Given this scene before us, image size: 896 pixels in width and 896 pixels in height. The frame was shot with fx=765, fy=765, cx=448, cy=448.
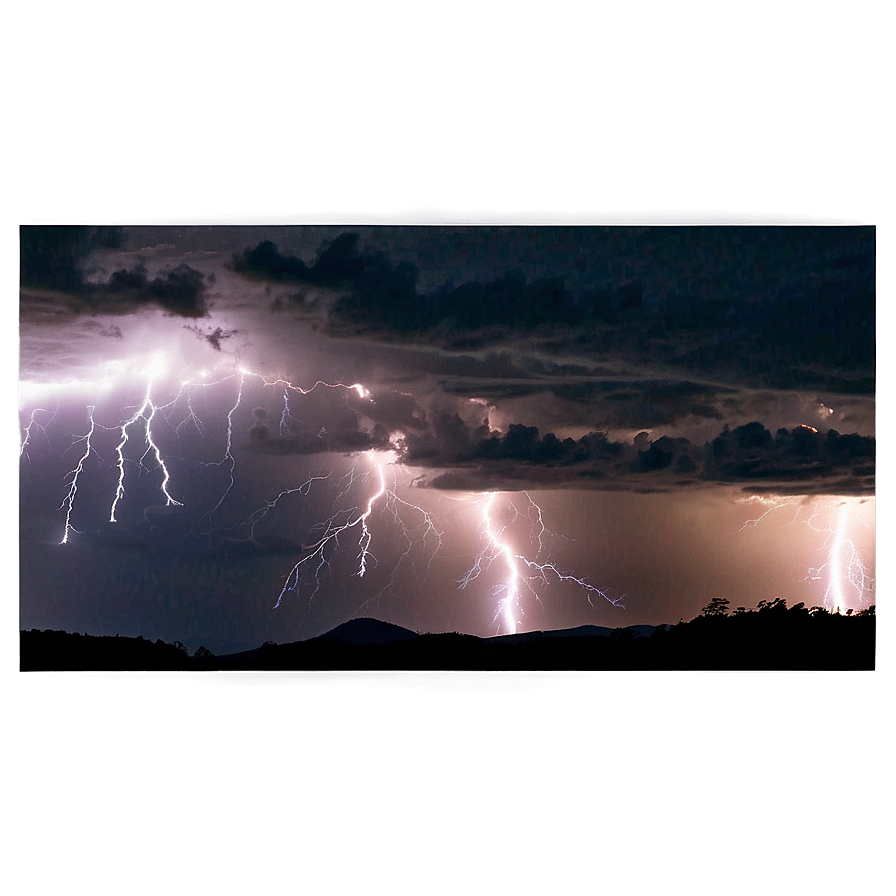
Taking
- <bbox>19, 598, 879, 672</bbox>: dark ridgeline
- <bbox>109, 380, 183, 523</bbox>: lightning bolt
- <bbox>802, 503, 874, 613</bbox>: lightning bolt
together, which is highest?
<bbox>109, 380, 183, 523</bbox>: lightning bolt

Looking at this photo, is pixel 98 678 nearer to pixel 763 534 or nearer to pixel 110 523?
pixel 110 523

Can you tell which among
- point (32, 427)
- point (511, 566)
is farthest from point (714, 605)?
point (32, 427)

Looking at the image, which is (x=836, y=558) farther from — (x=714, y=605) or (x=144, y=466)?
(x=144, y=466)

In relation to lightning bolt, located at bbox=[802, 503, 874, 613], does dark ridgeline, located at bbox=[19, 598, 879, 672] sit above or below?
below

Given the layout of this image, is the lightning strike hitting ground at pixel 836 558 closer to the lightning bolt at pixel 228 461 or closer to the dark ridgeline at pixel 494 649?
the dark ridgeline at pixel 494 649

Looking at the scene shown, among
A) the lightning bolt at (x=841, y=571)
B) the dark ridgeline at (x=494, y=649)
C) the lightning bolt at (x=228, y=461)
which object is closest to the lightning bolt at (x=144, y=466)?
the lightning bolt at (x=228, y=461)

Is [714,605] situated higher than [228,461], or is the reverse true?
[228,461]

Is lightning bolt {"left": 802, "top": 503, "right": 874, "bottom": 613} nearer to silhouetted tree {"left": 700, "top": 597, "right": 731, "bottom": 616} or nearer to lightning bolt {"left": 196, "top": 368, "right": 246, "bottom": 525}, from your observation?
silhouetted tree {"left": 700, "top": 597, "right": 731, "bottom": 616}

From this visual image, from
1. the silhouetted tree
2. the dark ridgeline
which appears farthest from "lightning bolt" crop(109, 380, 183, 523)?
the silhouetted tree
